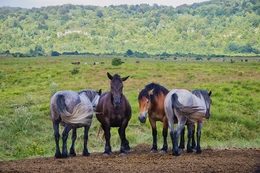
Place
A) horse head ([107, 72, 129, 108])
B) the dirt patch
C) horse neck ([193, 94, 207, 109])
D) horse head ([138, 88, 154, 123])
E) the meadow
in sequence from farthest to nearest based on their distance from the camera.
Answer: the meadow, horse neck ([193, 94, 207, 109]), horse head ([138, 88, 154, 123]), horse head ([107, 72, 129, 108]), the dirt patch

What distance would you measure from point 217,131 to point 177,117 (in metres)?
8.22

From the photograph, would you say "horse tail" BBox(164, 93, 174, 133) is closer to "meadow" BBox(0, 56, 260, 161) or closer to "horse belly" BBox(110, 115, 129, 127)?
"horse belly" BBox(110, 115, 129, 127)

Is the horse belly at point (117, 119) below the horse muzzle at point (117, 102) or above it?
below

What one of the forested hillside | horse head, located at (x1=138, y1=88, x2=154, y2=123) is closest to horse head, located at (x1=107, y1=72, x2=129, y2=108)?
horse head, located at (x1=138, y1=88, x2=154, y2=123)

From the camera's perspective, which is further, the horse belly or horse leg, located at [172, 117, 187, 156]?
the horse belly

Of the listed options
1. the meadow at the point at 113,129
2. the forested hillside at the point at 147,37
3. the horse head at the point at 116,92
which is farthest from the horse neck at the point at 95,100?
the forested hillside at the point at 147,37

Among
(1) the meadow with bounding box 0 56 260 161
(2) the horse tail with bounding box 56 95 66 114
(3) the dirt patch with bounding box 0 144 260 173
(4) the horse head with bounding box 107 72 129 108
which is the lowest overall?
(1) the meadow with bounding box 0 56 260 161

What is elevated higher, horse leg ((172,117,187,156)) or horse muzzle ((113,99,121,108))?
horse muzzle ((113,99,121,108))

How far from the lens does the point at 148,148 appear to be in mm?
12797

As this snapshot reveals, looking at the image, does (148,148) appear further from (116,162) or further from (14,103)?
(14,103)

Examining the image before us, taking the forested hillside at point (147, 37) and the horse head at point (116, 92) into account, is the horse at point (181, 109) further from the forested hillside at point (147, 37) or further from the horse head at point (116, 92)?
the forested hillside at point (147, 37)

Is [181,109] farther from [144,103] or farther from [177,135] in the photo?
[144,103]

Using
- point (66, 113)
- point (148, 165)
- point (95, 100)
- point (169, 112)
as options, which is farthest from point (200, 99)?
point (66, 113)

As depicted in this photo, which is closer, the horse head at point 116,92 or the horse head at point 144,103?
the horse head at point 116,92
